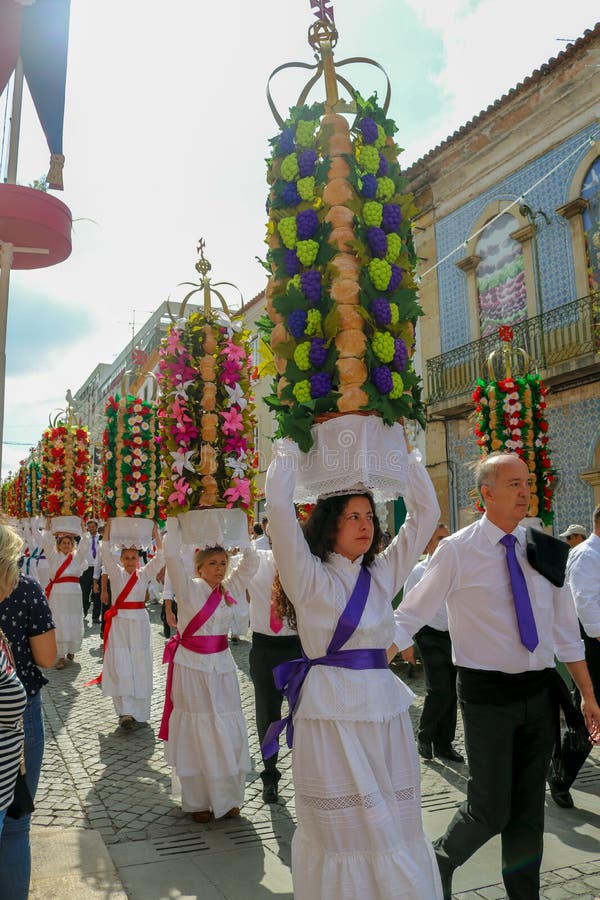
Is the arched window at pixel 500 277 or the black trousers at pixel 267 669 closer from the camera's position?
the black trousers at pixel 267 669

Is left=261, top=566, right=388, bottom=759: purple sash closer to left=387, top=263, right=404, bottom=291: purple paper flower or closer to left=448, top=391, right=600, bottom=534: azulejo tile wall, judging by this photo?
left=387, top=263, right=404, bottom=291: purple paper flower

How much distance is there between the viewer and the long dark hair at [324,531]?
349 cm

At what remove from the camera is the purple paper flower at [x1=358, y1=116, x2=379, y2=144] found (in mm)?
3652

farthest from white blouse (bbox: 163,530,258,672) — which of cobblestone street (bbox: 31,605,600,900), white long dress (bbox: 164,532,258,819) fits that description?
cobblestone street (bbox: 31,605,600,900)

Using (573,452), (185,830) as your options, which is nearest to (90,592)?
(573,452)

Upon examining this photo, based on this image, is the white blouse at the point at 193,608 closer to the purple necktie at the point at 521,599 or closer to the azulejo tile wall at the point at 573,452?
the purple necktie at the point at 521,599

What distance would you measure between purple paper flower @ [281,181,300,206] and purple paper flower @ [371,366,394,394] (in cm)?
91

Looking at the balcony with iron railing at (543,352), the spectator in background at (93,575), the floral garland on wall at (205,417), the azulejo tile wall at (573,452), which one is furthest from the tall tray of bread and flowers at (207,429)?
the spectator in background at (93,575)

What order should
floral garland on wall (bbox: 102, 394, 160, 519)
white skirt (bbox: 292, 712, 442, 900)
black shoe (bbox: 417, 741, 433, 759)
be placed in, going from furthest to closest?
floral garland on wall (bbox: 102, 394, 160, 519)
black shoe (bbox: 417, 741, 433, 759)
white skirt (bbox: 292, 712, 442, 900)

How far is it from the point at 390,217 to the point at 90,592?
16964 millimetres

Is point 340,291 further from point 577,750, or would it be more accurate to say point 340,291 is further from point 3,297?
point 577,750

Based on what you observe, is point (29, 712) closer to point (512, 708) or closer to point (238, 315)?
point (512, 708)

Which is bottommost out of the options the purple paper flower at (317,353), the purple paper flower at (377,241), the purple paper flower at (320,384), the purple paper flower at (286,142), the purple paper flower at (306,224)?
the purple paper flower at (320,384)

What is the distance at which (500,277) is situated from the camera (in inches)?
653
